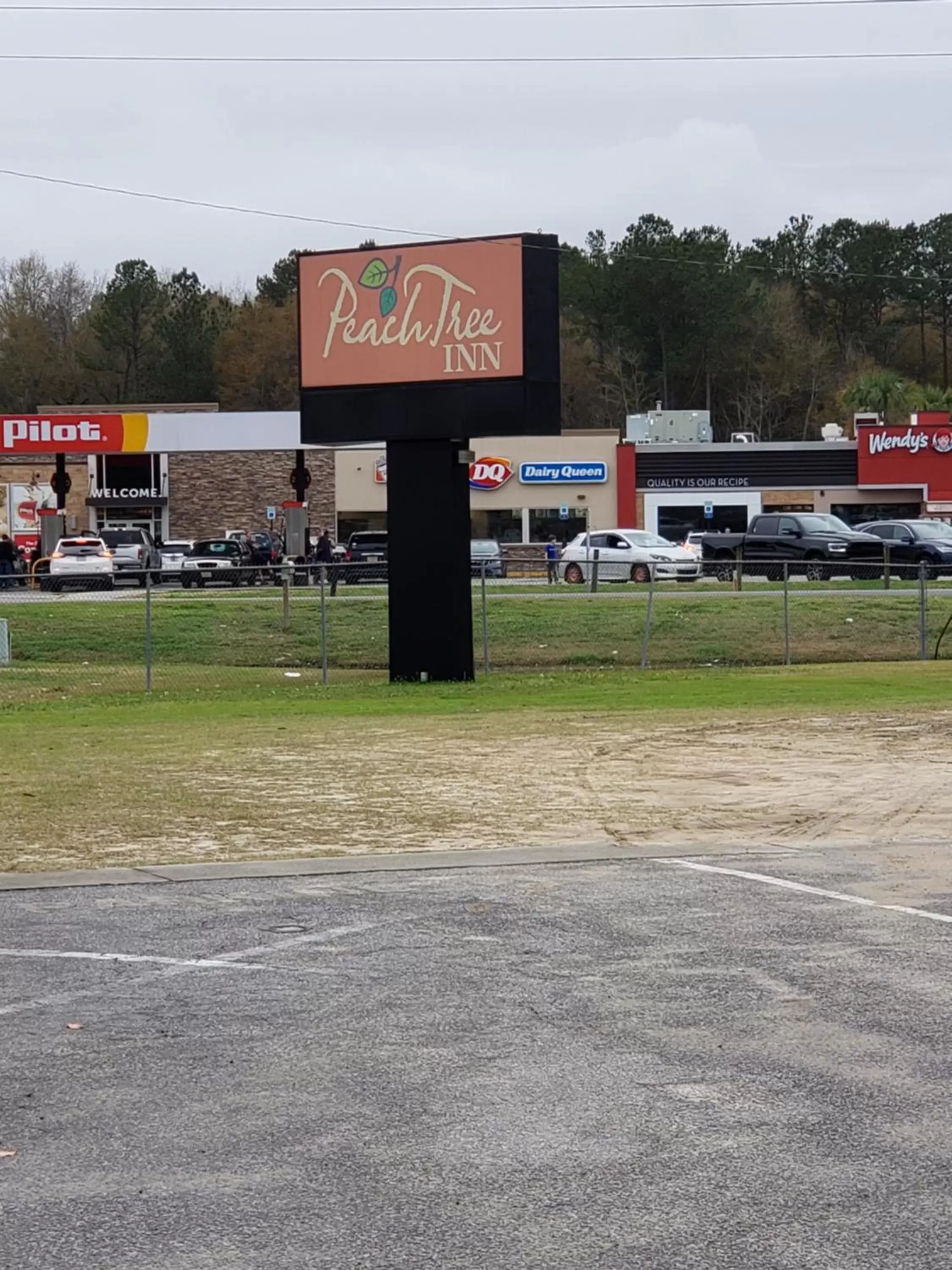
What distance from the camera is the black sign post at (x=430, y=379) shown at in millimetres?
24219

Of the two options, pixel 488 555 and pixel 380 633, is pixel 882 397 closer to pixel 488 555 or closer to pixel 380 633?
pixel 488 555

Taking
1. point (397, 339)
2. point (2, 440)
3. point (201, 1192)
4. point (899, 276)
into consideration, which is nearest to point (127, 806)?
point (201, 1192)

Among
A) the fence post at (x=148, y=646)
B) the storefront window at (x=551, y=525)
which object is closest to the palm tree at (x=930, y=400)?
the storefront window at (x=551, y=525)

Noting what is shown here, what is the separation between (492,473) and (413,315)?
43871 mm

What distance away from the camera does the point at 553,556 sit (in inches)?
2328

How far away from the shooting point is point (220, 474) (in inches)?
2773

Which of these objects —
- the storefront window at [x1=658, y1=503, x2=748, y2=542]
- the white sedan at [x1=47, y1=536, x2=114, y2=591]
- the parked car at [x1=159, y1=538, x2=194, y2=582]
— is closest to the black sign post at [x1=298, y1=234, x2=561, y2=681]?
the white sedan at [x1=47, y1=536, x2=114, y2=591]

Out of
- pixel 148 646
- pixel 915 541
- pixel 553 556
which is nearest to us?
pixel 148 646

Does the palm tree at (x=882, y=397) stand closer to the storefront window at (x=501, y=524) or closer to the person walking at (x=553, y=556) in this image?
the storefront window at (x=501, y=524)

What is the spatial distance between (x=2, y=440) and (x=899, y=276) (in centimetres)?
6001

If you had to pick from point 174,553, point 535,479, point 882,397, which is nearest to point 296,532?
point 174,553

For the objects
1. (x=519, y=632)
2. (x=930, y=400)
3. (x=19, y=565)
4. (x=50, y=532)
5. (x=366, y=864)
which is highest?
(x=930, y=400)

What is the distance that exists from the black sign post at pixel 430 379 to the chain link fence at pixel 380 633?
2383 millimetres

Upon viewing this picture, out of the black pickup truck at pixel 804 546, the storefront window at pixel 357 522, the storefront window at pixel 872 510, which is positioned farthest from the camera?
the storefront window at pixel 357 522
